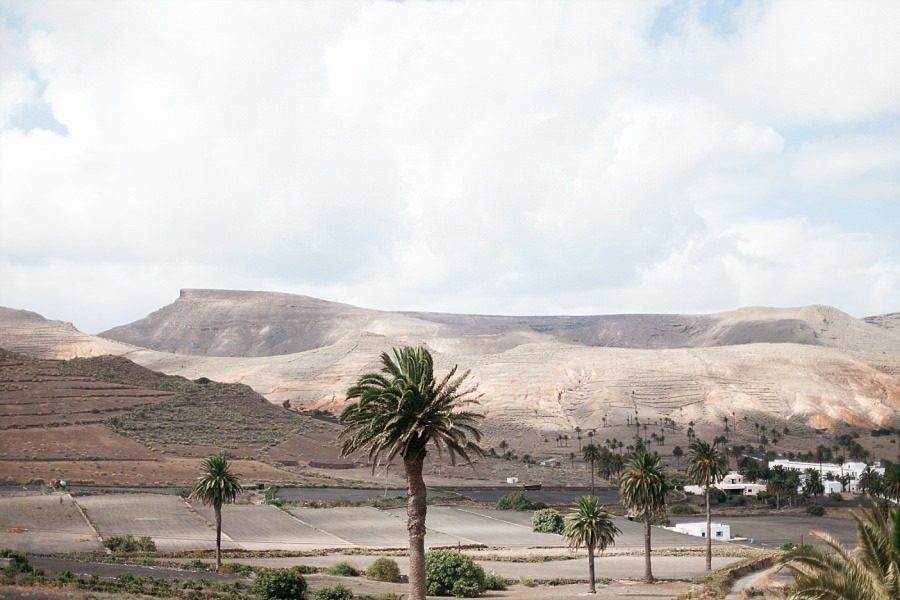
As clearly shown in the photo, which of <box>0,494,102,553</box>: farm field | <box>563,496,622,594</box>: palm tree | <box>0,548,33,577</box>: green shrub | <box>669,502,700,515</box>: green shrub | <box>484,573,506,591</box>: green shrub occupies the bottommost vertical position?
<box>669,502,700,515</box>: green shrub

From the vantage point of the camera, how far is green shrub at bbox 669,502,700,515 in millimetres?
108812

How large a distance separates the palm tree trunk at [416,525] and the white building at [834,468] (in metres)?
114

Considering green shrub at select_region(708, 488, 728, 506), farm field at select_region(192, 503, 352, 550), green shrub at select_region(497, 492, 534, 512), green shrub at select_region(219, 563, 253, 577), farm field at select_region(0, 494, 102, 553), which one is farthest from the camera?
green shrub at select_region(708, 488, 728, 506)

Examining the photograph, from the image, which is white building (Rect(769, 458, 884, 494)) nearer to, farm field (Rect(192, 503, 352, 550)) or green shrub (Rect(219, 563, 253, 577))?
farm field (Rect(192, 503, 352, 550))

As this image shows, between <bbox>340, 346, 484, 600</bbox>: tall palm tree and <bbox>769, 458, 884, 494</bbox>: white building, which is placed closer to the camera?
<bbox>340, 346, 484, 600</bbox>: tall palm tree

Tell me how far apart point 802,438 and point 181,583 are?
176m

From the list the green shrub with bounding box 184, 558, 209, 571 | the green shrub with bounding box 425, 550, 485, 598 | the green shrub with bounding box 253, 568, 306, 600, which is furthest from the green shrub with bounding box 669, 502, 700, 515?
the green shrub with bounding box 253, 568, 306, 600

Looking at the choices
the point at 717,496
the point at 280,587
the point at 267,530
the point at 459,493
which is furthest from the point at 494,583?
the point at 717,496

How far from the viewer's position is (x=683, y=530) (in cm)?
9250

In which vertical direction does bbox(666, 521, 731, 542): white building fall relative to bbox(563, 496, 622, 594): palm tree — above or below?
below

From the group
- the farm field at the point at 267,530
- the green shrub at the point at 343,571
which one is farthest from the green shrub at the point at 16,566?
the farm field at the point at 267,530

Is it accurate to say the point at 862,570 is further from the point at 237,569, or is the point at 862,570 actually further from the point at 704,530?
the point at 704,530

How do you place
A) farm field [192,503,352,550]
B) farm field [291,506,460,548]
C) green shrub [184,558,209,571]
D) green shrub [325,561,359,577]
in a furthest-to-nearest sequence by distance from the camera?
farm field [291,506,460,548]
farm field [192,503,352,550]
green shrub [325,561,359,577]
green shrub [184,558,209,571]

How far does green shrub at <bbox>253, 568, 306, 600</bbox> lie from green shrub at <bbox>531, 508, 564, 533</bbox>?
51780mm
